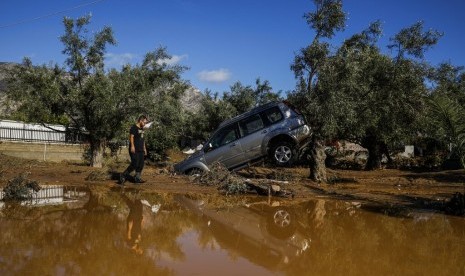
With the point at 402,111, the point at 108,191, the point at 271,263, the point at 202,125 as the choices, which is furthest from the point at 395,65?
the point at 202,125

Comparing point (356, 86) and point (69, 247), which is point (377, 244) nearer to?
point (69, 247)

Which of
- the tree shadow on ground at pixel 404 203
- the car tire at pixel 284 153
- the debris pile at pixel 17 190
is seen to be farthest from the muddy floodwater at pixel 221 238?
the car tire at pixel 284 153

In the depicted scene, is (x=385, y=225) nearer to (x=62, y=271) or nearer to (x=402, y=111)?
(x=62, y=271)

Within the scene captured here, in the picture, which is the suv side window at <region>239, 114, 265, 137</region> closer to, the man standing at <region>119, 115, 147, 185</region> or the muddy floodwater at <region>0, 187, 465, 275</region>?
the man standing at <region>119, 115, 147, 185</region>

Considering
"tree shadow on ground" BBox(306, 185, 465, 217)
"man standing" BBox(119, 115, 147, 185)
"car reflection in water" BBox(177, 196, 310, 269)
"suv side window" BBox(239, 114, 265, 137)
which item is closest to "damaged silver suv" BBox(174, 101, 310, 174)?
"suv side window" BBox(239, 114, 265, 137)

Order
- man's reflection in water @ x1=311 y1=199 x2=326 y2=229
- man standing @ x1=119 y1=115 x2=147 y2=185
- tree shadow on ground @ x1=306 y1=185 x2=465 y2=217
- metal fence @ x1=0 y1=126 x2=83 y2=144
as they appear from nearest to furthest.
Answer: man's reflection in water @ x1=311 y1=199 x2=326 y2=229
tree shadow on ground @ x1=306 y1=185 x2=465 y2=217
man standing @ x1=119 y1=115 x2=147 y2=185
metal fence @ x1=0 y1=126 x2=83 y2=144

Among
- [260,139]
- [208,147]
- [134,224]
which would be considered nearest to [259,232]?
[134,224]

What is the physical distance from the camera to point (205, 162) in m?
12.9

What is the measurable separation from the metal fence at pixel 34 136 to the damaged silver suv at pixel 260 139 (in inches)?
580

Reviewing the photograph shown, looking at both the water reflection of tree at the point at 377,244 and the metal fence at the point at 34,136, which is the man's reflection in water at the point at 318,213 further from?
the metal fence at the point at 34,136

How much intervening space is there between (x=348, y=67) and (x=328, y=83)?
0.71m

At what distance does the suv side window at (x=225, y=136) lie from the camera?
41.6 ft

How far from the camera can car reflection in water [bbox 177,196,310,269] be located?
16.9ft

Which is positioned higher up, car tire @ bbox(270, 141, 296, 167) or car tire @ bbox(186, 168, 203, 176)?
car tire @ bbox(270, 141, 296, 167)
